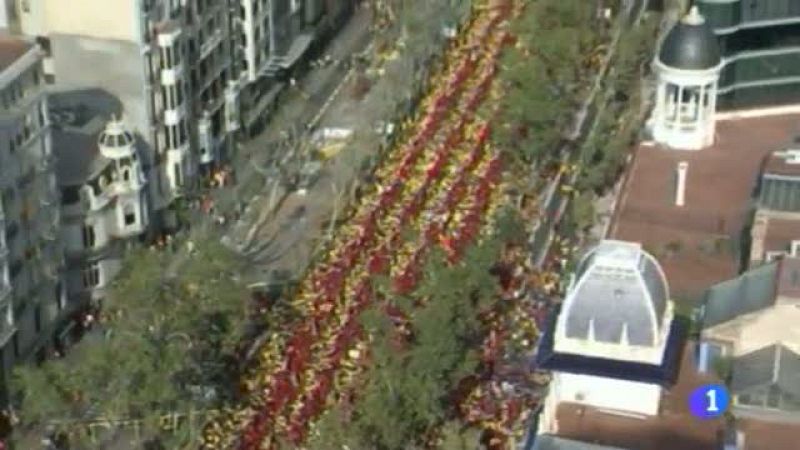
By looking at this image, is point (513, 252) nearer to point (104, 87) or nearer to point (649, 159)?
point (649, 159)

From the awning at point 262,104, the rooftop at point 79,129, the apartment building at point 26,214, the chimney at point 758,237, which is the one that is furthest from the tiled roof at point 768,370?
the awning at point 262,104

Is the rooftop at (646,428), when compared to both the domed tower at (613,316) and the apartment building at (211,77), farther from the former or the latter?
the apartment building at (211,77)

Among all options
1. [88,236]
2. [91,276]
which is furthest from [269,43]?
[91,276]

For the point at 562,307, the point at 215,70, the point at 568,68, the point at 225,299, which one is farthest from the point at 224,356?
the point at 568,68

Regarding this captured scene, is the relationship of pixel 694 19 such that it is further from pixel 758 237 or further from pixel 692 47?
pixel 758 237

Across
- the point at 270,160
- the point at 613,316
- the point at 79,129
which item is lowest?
the point at 270,160

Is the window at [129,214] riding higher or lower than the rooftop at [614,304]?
lower

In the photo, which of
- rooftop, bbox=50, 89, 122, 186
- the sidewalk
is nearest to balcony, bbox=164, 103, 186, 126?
rooftop, bbox=50, 89, 122, 186
